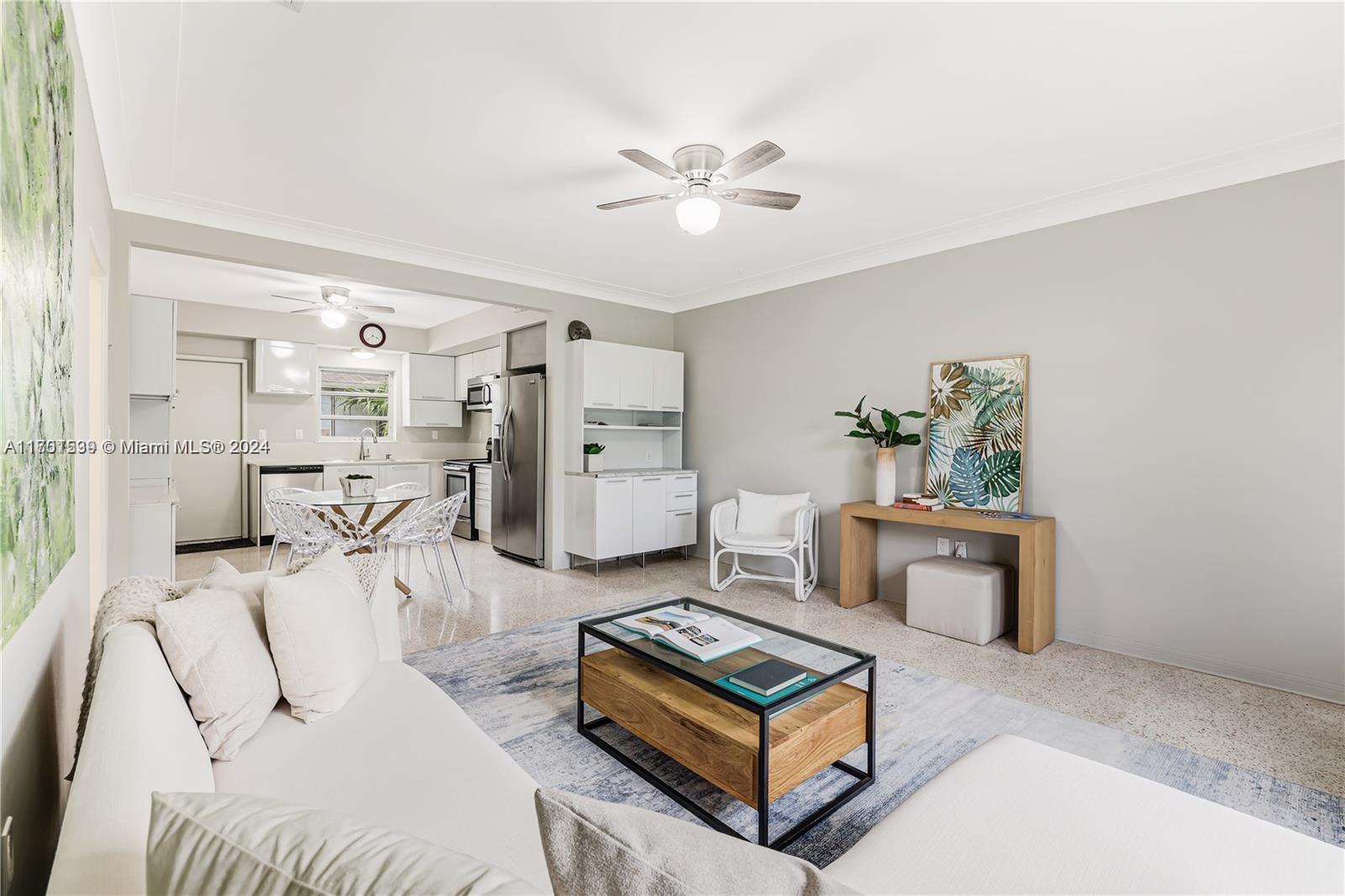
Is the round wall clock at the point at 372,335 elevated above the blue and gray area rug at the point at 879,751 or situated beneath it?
elevated above

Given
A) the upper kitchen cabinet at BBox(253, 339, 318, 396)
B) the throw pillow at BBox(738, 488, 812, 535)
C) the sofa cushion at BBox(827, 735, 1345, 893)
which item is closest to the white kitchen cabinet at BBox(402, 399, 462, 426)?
the upper kitchen cabinet at BBox(253, 339, 318, 396)

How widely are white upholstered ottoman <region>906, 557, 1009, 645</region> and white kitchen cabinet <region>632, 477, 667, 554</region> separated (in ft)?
7.59

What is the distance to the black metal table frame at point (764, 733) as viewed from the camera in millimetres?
1774

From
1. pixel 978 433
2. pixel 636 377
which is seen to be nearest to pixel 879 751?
pixel 978 433

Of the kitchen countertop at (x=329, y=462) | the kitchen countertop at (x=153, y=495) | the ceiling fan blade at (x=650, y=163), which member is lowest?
the kitchen countertop at (x=153, y=495)

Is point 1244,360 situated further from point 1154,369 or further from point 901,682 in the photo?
point 901,682

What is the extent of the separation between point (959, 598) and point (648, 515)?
105 inches

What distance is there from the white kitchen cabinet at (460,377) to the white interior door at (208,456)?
2.22 metres

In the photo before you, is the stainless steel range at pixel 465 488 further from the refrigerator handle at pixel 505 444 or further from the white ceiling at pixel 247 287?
the white ceiling at pixel 247 287

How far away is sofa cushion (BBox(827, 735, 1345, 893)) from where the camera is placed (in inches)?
44.6

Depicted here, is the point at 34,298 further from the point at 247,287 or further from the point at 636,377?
the point at 247,287

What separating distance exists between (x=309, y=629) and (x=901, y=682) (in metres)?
2.57

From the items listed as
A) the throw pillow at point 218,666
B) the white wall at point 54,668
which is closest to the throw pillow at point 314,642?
the throw pillow at point 218,666

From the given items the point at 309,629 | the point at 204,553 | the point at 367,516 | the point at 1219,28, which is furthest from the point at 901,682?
the point at 204,553
